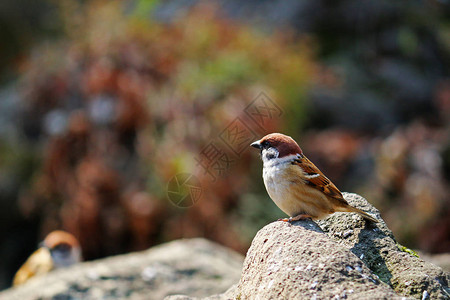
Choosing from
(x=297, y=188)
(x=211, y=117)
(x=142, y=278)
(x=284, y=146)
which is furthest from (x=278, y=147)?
(x=211, y=117)

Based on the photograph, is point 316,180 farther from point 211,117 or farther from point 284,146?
point 211,117

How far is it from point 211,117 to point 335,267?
6186 mm

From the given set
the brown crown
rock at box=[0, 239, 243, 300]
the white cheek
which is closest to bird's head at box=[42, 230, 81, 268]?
rock at box=[0, 239, 243, 300]

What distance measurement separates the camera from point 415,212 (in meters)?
8.38

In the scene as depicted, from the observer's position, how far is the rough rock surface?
2514 mm

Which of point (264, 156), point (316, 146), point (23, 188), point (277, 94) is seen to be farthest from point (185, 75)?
point (264, 156)

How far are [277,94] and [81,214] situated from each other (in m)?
4.04

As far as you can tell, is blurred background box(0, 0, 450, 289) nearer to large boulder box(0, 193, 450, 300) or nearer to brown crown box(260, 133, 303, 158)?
brown crown box(260, 133, 303, 158)

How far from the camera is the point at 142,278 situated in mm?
5387

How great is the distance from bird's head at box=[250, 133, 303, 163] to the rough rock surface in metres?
0.46

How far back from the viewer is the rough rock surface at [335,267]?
2.51 metres

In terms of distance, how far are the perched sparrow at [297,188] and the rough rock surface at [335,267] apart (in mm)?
132

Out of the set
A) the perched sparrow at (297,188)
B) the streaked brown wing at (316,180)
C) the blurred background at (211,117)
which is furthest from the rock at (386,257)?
the blurred background at (211,117)

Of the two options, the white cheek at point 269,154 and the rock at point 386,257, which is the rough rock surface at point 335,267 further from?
the white cheek at point 269,154
